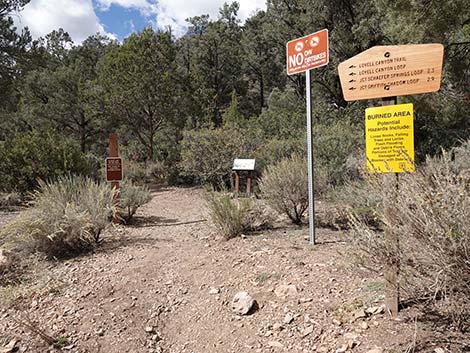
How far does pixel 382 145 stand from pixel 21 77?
48.6ft

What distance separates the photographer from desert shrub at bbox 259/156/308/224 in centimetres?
549

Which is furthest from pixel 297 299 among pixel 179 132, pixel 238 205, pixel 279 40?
pixel 279 40

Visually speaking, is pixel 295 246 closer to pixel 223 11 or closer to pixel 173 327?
pixel 173 327

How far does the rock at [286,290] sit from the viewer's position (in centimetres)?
330

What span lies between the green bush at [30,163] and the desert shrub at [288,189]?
19.7ft

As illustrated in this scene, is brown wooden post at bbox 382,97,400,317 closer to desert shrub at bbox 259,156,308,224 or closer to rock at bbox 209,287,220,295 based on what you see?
rock at bbox 209,287,220,295

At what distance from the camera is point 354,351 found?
2.41 m

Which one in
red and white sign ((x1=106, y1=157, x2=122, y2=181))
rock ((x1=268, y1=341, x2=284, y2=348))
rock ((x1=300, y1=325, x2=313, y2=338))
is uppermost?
red and white sign ((x1=106, y1=157, x2=122, y2=181))

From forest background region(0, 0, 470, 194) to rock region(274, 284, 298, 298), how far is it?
1.83 meters

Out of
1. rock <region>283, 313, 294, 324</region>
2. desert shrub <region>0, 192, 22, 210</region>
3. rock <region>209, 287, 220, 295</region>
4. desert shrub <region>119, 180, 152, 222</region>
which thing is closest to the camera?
rock <region>283, 313, 294, 324</region>

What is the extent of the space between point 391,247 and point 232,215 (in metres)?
2.80

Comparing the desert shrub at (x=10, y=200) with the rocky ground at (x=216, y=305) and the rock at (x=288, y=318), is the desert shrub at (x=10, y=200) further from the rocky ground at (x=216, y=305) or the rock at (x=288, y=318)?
the rock at (x=288, y=318)

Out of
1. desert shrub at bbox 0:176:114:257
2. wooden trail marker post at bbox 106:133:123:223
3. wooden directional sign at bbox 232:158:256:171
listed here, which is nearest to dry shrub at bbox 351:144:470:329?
desert shrub at bbox 0:176:114:257

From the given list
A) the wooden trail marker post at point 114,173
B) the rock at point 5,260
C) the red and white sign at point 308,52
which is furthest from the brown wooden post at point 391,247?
the wooden trail marker post at point 114,173
